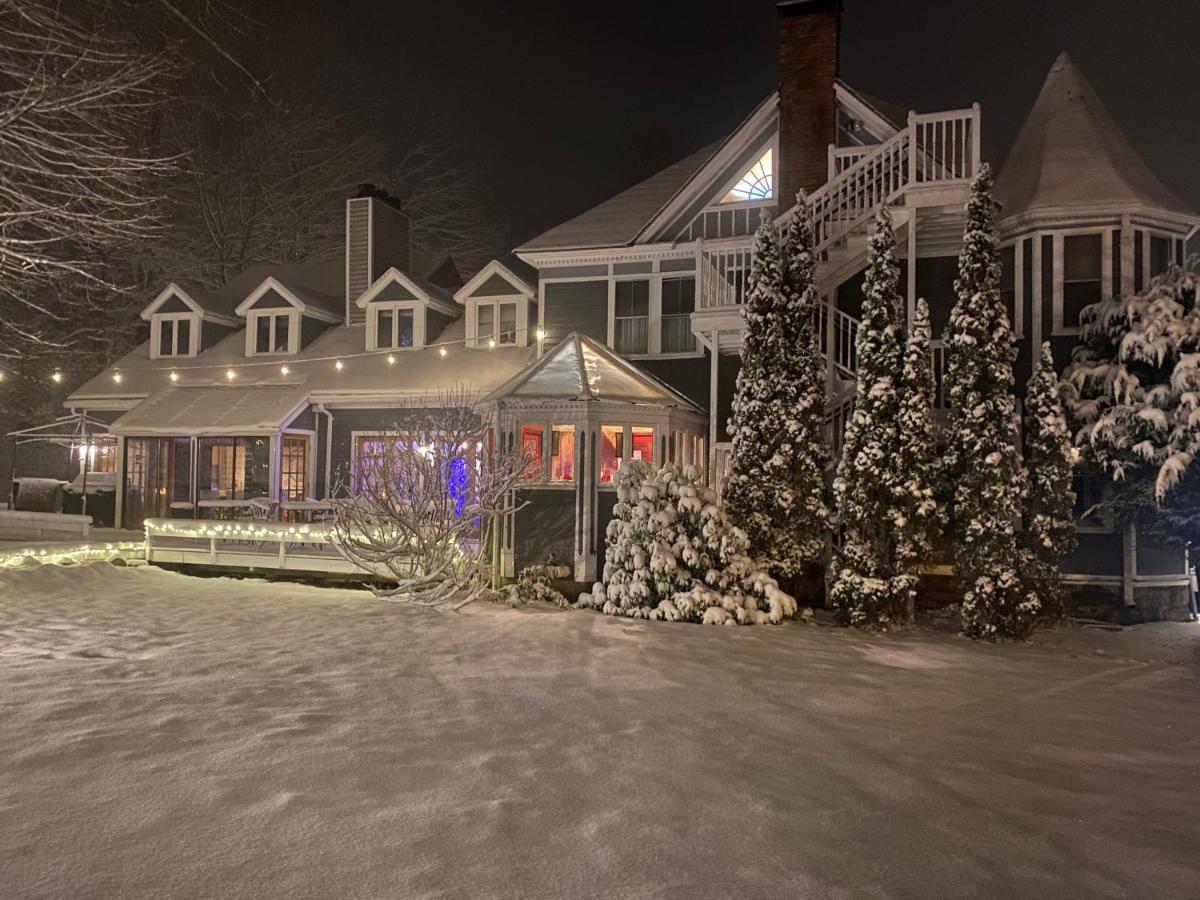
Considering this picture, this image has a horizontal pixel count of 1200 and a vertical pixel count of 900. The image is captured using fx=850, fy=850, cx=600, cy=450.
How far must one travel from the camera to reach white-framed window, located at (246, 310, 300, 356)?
813 inches

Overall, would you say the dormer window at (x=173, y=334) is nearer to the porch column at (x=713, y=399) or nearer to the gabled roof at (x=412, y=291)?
the gabled roof at (x=412, y=291)

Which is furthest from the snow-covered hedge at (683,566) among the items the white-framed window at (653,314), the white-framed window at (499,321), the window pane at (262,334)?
the window pane at (262,334)

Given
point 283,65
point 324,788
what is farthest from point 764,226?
point 283,65

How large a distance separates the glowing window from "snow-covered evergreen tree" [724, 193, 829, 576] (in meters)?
3.38

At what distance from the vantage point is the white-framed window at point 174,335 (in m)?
21.6

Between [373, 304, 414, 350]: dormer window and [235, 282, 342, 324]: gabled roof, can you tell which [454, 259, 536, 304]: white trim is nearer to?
[373, 304, 414, 350]: dormer window

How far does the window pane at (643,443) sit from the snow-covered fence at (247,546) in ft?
16.4

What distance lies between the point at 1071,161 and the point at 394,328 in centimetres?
1386

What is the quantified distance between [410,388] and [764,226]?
28.0 ft

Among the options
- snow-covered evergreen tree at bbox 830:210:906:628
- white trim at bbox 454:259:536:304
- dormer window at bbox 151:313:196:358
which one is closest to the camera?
snow-covered evergreen tree at bbox 830:210:906:628

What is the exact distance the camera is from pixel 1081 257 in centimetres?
1310

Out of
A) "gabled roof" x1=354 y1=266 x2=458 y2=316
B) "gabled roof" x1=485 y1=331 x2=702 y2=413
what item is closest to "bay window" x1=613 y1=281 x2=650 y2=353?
"gabled roof" x1=485 y1=331 x2=702 y2=413

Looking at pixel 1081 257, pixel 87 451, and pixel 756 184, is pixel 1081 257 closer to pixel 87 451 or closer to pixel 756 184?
pixel 756 184

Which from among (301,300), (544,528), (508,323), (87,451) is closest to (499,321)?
(508,323)
